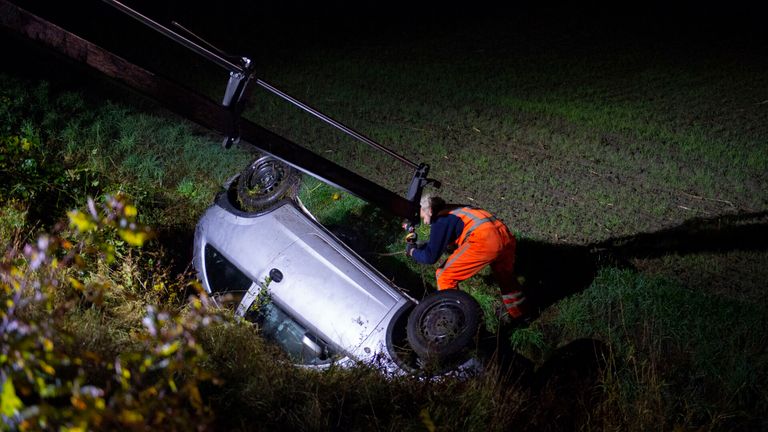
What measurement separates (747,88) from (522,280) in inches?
407

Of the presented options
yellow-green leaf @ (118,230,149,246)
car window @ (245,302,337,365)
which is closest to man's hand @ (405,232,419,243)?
car window @ (245,302,337,365)

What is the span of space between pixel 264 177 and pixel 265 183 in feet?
0.20

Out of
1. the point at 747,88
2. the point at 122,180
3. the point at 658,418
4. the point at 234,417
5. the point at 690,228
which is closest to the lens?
the point at 234,417

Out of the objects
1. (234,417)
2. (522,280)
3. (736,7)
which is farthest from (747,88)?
(234,417)

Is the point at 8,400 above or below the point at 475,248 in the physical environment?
above

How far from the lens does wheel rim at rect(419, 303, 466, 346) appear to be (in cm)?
415

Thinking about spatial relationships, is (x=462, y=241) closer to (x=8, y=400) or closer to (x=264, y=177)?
(x=264, y=177)

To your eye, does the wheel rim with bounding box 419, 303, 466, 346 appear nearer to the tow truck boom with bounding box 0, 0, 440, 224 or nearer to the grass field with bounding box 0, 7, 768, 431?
the grass field with bounding box 0, 7, 768, 431

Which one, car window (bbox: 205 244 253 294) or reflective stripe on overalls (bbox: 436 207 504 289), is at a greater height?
reflective stripe on overalls (bbox: 436 207 504 289)

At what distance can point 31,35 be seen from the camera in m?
3.16

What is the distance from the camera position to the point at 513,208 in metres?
8.06

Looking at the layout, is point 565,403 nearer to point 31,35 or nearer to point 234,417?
point 234,417

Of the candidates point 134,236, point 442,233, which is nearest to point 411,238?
point 442,233

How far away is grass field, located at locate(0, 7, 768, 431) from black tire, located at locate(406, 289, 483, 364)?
38 centimetres
